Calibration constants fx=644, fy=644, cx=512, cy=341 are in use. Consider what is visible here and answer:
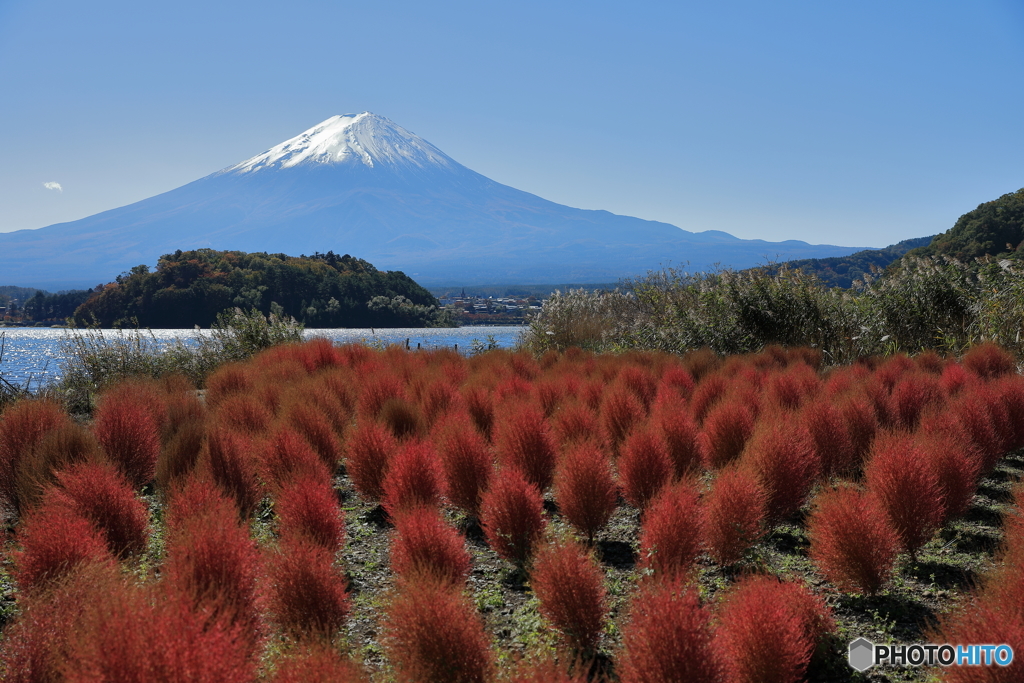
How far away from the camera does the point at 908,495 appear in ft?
13.3

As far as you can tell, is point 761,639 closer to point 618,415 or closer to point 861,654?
point 861,654

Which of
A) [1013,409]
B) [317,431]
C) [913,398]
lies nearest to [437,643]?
[317,431]

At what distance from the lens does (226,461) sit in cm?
514

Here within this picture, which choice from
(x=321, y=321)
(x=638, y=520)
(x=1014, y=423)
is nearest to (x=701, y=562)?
(x=638, y=520)

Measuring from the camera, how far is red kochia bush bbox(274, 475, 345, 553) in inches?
154

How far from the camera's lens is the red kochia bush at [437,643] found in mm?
2598

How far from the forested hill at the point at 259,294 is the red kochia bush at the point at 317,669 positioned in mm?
28892

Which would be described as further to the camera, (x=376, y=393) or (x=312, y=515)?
(x=376, y=393)

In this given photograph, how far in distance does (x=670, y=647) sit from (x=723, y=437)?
370 centimetres

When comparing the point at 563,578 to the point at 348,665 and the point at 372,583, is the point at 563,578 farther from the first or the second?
the point at 372,583

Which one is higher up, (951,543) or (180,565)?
(180,565)

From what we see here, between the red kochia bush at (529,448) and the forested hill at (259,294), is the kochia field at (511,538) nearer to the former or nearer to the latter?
the red kochia bush at (529,448)

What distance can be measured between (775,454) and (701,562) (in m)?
1.03

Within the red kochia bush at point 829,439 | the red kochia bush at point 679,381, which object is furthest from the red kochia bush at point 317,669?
the red kochia bush at point 679,381
